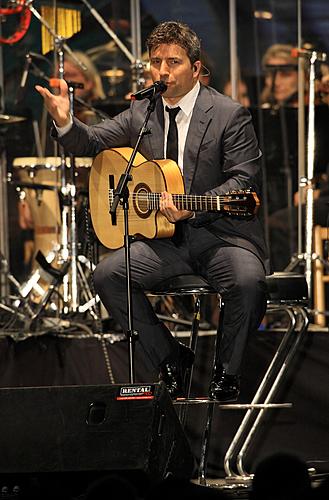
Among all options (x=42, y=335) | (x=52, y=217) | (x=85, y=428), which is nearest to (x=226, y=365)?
(x=85, y=428)

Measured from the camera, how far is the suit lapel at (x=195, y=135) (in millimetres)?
4922

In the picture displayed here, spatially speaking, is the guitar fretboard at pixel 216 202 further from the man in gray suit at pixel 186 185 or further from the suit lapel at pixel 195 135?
the suit lapel at pixel 195 135

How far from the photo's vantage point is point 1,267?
306 inches

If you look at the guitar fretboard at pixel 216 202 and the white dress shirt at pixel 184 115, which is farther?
the white dress shirt at pixel 184 115

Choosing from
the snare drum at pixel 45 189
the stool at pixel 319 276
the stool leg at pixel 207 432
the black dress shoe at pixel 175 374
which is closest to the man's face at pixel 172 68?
the stool leg at pixel 207 432

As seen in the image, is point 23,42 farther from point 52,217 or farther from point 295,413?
point 295,413

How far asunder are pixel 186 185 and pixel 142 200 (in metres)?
0.21

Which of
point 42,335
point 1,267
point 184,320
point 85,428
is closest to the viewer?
point 85,428

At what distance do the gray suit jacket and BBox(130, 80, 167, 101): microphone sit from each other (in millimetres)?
318

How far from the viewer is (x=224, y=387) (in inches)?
183

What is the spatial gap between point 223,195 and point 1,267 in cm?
341

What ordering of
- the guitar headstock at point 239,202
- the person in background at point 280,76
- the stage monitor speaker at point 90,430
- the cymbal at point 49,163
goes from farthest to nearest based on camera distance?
the person in background at point 280,76, the cymbal at point 49,163, the guitar headstock at point 239,202, the stage monitor speaker at point 90,430

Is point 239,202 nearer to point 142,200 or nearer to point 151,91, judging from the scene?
point 142,200

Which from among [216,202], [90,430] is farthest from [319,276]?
[90,430]
